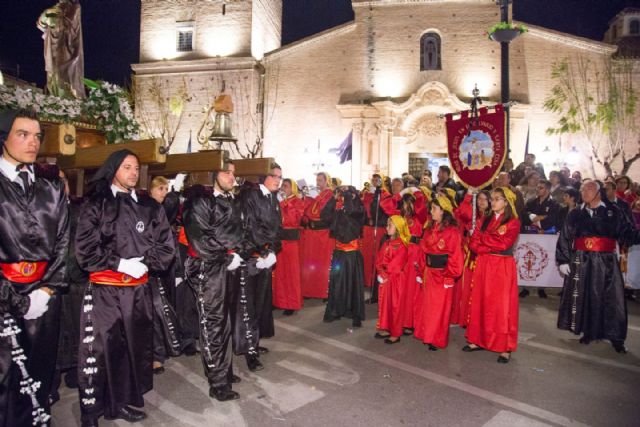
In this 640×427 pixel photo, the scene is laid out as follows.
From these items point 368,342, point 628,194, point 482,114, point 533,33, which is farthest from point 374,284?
point 533,33

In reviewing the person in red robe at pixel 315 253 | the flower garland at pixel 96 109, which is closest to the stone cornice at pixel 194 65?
the person in red robe at pixel 315 253

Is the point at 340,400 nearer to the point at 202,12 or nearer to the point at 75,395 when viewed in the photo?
the point at 75,395

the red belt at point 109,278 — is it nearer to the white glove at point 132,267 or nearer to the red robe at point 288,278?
the white glove at point 132,267

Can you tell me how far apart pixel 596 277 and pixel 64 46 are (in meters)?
A: 9.32

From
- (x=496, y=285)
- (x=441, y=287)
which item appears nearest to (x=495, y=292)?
(x=496, y=285)

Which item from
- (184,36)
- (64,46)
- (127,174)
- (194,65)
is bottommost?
(127,174)

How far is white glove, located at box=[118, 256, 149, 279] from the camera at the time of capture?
3633mm

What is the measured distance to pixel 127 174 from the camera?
3.82 m

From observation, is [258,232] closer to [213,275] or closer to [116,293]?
[213,275]

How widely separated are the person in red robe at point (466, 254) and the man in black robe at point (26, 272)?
5075 millimetres

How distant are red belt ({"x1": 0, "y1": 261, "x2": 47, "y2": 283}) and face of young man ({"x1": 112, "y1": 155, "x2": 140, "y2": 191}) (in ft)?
3.04

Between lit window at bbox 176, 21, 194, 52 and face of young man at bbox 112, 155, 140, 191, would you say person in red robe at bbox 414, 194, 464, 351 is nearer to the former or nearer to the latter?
face of young man at bbox 112, 155, 140, 191

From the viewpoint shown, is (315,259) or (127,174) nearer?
(127,174)

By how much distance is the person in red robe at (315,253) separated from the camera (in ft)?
29.1
